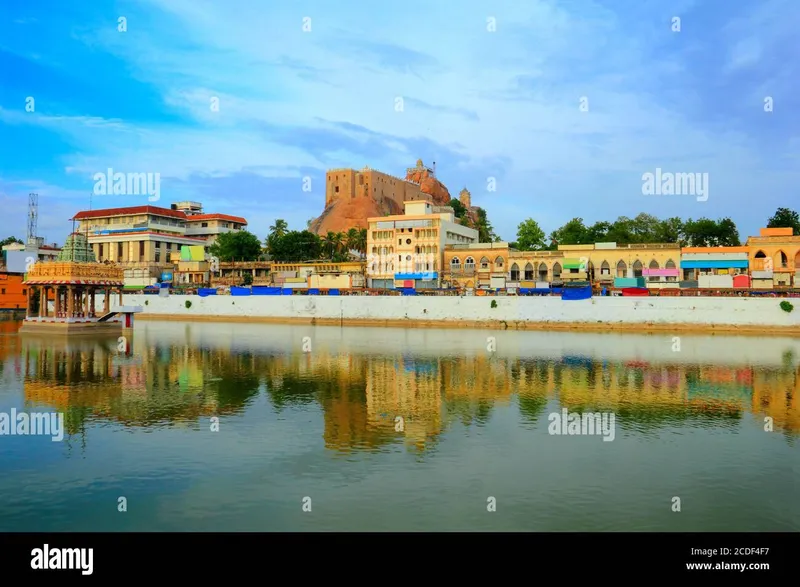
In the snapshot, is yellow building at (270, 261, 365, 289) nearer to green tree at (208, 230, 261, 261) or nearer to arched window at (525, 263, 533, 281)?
green tree at (208, 230, 261, 261)

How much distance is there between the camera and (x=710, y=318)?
5447cm

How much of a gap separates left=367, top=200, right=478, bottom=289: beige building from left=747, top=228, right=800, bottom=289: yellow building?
3390 cm

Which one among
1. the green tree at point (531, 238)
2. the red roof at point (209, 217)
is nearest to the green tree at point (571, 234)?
the green tree at point (531, 238)

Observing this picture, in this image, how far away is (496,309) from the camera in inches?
2377

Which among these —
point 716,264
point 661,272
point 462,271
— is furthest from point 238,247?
point 716,264

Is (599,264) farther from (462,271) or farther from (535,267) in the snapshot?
(462,271)

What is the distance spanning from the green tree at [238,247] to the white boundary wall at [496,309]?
20.9m

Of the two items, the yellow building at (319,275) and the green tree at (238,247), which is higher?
the green tree at (238,247)

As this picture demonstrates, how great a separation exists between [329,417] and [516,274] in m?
58.2

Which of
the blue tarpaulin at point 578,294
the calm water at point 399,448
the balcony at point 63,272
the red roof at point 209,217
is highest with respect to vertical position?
the red roof at point 209,217

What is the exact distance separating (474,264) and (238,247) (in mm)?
Result: 38235

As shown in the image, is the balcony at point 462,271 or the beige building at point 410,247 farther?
the beige building at point 410,247

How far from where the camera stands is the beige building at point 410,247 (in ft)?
254

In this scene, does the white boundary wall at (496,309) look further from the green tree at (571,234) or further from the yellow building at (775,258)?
the green tree at (571,234)
